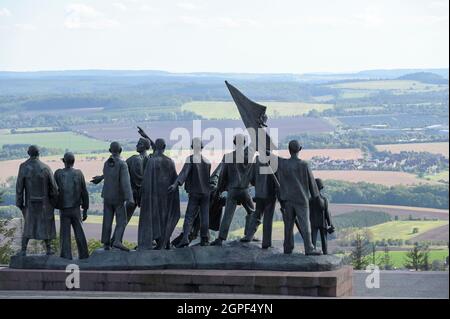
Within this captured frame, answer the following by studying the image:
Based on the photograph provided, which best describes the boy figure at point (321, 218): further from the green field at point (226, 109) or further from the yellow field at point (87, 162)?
the green field at point (226, 109)

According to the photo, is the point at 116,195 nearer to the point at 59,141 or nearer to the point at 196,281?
the point at 196,281

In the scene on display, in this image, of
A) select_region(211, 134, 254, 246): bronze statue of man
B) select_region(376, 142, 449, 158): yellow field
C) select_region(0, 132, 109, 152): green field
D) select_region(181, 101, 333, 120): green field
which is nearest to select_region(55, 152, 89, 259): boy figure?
select_region(211, 134, 254, 246): bronze statue of man

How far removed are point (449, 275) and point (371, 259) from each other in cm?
1815

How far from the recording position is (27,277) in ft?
85.1

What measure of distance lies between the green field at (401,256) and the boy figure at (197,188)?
73.2ft

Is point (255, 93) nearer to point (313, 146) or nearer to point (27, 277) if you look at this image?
point (313, 146)

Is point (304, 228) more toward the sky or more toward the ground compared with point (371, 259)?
more toward the sky

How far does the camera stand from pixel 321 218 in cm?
2655

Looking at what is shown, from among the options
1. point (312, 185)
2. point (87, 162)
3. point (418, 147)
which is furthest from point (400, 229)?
point (312, 185)

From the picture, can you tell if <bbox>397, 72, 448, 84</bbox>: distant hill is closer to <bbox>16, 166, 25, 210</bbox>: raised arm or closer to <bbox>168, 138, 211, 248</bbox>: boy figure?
<bbox>168, 138, 211, 248</bbox>: boy figure

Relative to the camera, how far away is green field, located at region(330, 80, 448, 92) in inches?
3875

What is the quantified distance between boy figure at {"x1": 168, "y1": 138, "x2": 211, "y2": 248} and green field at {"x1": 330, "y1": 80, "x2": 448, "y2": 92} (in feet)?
237

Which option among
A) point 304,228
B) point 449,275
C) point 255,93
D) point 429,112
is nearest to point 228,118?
point 255,93

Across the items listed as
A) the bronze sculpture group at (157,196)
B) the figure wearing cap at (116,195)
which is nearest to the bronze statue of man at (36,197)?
the bronze sculpture group at (157,196)
